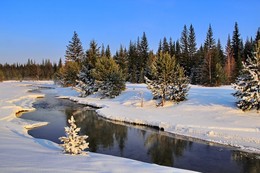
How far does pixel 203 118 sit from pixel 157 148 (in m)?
7.95

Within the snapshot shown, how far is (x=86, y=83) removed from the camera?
51.6 m

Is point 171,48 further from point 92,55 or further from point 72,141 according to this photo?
point 72,141

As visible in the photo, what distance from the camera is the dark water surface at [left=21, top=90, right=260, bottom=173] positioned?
15.5 m

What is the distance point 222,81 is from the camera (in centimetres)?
5209

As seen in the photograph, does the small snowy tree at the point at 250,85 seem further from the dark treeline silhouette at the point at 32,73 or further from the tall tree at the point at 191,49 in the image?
the dark treeline silhouette at the point at 32,73

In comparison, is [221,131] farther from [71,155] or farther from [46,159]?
[46,159]

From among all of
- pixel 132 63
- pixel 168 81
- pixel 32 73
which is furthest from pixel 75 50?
pixel 32 73

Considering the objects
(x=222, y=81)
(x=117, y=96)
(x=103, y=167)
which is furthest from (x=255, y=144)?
(x=222, y=81)

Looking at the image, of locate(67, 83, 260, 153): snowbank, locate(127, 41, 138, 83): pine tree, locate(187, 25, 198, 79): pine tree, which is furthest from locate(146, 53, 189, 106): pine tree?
locate(127, 41, 138, 83): pine tree

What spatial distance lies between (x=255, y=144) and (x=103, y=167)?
1185 cm

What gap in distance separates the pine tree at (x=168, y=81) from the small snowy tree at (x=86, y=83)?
18.1m

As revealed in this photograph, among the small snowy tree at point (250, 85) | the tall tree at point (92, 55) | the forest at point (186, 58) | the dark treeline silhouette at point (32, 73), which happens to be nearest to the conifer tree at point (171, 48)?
the forest at point (186, 58)

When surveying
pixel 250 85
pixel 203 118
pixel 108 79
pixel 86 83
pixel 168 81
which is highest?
pixel 108 79

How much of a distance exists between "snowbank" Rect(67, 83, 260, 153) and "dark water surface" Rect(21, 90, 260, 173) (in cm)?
129
